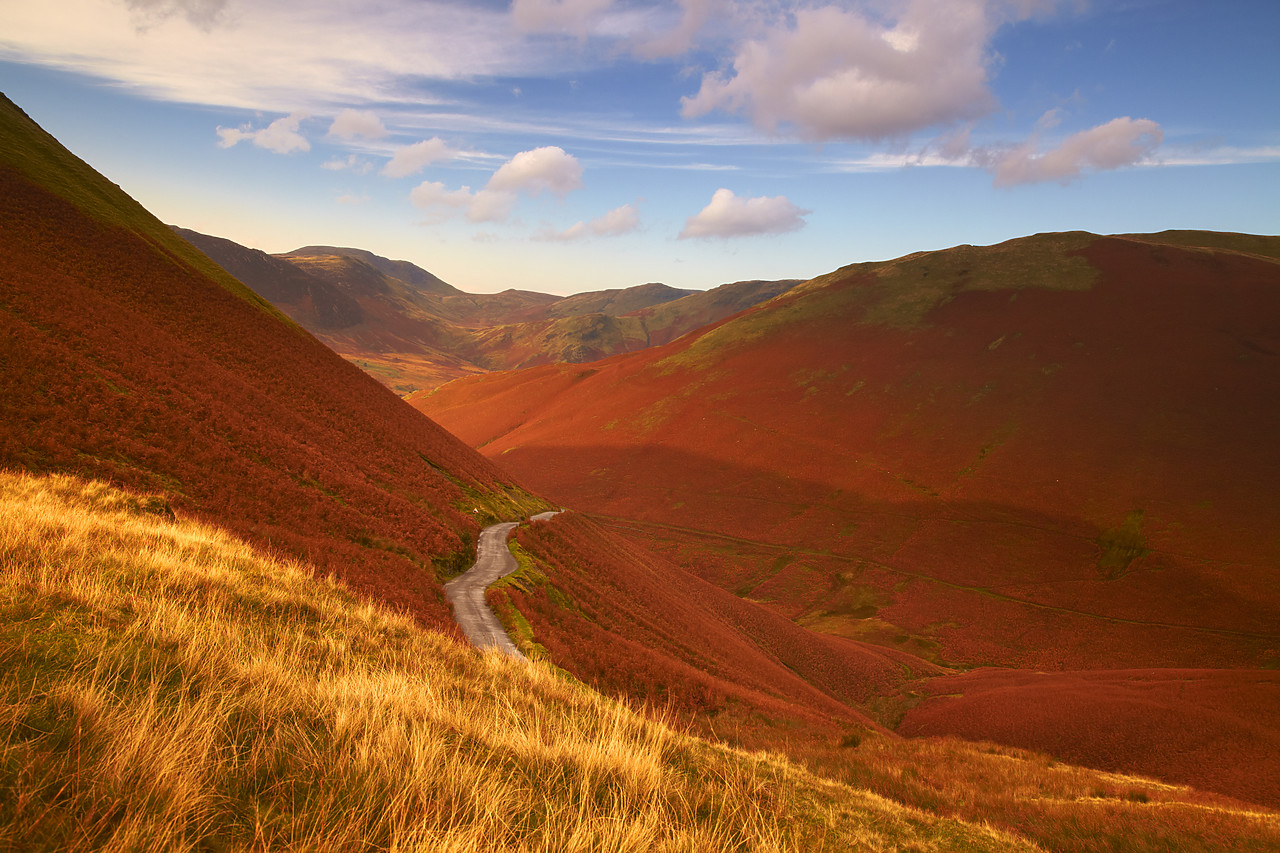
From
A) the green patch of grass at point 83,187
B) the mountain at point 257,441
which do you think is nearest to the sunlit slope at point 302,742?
the mountain at point 257,441

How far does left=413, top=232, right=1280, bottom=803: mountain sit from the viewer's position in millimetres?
35188

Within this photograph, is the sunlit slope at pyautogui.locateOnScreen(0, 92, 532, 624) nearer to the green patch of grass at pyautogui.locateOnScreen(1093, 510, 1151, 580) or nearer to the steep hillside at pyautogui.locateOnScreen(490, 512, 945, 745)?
the steep hillside at pyautogui.locateOnScreen(490, 512, 945, 745)

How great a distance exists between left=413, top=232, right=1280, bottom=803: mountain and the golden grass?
74.5 ft

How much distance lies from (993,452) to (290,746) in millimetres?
61865

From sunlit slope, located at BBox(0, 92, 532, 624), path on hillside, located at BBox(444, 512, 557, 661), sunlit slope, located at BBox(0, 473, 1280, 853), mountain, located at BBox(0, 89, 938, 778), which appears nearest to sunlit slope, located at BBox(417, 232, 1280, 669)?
mountain, located at BBox(0, 89, 938, 778)

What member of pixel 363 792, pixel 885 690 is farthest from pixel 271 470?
pixel 885 690

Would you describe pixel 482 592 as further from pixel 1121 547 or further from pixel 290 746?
pixel 1121 547

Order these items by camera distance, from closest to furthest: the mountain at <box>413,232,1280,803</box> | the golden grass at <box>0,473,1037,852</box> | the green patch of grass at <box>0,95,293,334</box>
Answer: the golden grass at <box>0,473,1037,852</box>
the green patch of grass at <box>0,95,293,334</box>
the mountain at <box>413,232,1280,803</box>

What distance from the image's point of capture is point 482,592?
17.7 metres

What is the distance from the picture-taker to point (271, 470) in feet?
53.4

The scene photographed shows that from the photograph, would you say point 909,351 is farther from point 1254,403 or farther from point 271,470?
point 271,470

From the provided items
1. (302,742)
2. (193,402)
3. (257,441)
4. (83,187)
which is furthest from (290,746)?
(83,187)

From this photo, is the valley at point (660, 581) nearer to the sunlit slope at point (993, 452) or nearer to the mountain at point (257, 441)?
the mountain at point (257, 441)

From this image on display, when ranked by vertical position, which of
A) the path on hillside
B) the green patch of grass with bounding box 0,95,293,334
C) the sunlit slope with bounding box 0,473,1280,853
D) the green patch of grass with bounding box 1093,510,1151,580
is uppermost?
the green patch of grass with bounding box 0,95,293,334
